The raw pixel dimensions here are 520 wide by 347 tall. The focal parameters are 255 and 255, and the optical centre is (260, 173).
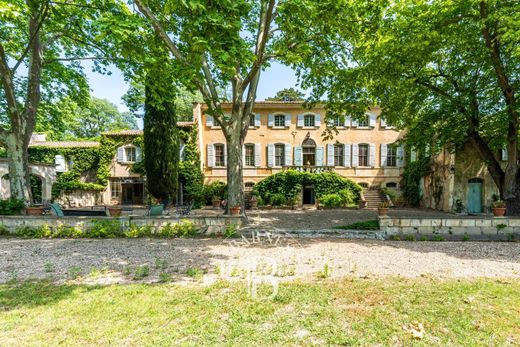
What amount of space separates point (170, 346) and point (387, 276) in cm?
372

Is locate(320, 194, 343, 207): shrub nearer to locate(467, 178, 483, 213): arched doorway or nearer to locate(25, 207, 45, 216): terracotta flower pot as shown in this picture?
locate(467, 178, 483, 213): arched doorway

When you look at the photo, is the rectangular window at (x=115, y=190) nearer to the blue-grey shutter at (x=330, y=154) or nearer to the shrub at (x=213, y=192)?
the shrub at (x=213, y=192)

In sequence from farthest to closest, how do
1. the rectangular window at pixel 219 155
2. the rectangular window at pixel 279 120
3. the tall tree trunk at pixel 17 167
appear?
the rectangular window at pixel 219 155 < the rectangular window at pixel 279 120 < the tall tree trunk at pixel 17 167

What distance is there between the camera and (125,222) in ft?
25.9

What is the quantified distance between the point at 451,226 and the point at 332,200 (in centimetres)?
952

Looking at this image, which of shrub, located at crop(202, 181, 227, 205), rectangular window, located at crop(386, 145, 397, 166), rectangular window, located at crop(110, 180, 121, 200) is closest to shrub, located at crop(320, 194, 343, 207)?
rectangular window, located at crop(386, 145, 397, 166)

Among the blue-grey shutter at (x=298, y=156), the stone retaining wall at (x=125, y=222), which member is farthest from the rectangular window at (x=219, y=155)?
the stone retaining wall at (x=125, y=222)

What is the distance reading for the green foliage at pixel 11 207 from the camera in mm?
8281

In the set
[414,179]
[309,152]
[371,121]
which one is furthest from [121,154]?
[414,179]

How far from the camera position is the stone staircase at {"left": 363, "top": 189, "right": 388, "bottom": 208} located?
17578 millimetres

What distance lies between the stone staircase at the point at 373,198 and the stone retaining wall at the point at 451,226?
32.4ft

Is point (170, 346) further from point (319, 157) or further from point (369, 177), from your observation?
point (369, 177)

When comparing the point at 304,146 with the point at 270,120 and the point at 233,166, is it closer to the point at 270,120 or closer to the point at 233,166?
the point at 270,120

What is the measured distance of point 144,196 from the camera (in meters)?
20.4
